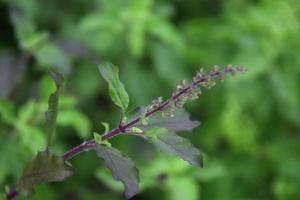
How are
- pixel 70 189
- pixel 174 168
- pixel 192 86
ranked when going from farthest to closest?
pixel 70 189, pixel 174 168, pixel 192 86

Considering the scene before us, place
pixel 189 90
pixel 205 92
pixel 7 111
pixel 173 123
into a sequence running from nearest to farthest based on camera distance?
pixel 189 90, pixel 173 123, pixel 7 111, pixel 205 92

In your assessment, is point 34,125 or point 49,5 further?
point 49,5

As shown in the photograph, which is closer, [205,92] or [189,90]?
[189,90]

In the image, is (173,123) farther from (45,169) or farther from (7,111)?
(7,111)

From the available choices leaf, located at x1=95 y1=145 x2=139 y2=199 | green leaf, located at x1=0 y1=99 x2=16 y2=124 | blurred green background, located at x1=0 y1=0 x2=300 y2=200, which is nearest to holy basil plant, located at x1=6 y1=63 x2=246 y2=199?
leaf, located at x1=95 y1=145 x2=139 y2=199

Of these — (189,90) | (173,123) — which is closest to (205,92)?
(173,123)

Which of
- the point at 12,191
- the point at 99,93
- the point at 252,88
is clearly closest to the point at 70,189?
the point at 99,93

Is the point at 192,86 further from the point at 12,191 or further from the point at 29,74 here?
the point at 29,74
